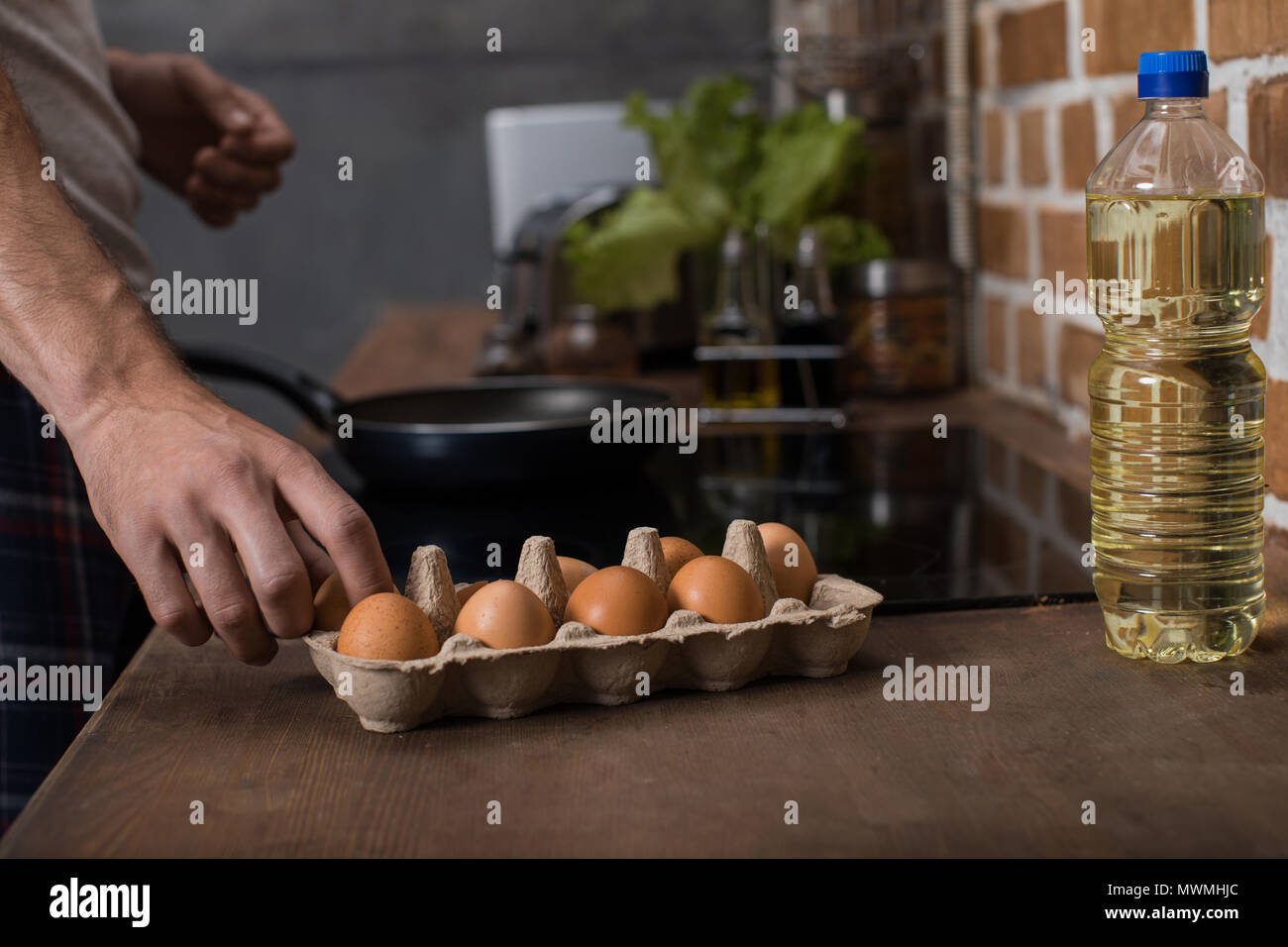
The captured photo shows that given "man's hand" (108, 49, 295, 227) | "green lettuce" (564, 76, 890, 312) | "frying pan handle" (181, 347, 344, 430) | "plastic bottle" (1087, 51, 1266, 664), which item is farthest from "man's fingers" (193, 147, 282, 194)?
"plastic bottle" (1087, 51, 1266, 664)

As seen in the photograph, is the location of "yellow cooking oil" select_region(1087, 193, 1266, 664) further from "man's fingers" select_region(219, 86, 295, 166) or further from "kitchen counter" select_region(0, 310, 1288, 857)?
"man's fingers" select_region(219, 86, 295, 166)

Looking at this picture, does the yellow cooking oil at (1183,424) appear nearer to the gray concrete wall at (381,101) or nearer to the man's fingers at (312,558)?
the man's fingers at (312,558)

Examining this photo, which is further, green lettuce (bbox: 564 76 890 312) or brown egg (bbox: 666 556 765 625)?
green lettuce (bbox: 564 76 890 312)

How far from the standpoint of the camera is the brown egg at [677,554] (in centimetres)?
82

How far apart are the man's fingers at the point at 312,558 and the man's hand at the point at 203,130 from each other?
36.9 inches

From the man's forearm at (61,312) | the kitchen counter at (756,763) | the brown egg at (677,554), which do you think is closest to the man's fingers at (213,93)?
the man's forearm at (61,312)

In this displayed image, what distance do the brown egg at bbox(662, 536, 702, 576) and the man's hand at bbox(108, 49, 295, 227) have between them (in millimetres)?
1010

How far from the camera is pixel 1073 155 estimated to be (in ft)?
4.75

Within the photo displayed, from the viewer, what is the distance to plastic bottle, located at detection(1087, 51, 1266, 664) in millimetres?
781

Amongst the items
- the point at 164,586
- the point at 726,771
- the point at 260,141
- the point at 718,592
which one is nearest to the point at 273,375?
the point at 260,141

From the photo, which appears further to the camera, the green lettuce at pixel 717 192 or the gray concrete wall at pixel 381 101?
the gray concrete wall at pixel 381 101

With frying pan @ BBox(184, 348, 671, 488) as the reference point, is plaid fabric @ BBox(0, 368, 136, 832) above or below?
below

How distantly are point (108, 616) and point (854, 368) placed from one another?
101 centimetres
